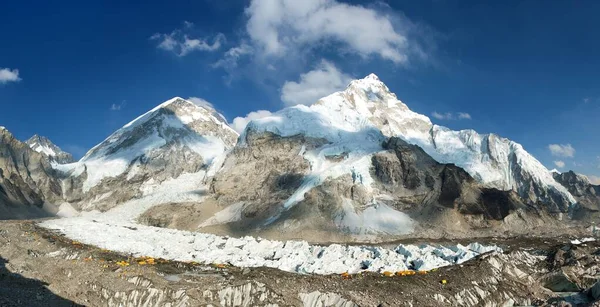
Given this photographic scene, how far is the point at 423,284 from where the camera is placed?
3559 cm

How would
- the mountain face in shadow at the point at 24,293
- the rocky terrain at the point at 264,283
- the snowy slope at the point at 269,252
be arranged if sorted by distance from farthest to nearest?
the snowy slope at the point at 269,252 < the rocky terrain at the point at 264,283 < the mountain face in shadow at the point at 24,293

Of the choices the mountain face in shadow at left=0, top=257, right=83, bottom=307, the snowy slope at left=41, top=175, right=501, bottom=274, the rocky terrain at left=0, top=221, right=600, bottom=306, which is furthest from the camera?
the snowy slope at left=41, top=175, right=501, bottom=274

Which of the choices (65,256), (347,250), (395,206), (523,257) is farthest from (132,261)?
(395,206)

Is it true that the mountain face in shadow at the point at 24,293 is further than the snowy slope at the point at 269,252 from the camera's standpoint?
No

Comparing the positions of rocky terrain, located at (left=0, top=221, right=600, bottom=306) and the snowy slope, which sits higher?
the snowy slope

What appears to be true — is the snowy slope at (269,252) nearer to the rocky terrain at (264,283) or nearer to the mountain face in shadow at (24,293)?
the rocky terrain at (264,283)

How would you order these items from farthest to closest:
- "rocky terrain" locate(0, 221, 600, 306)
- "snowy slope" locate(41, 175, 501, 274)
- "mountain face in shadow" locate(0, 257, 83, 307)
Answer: "snowy slope" locate(41, 175, 501, 274)
"rocky terrain" locate(0, 221, 600, 306)
"mountain face in shadow" locate(0, 257, 83, 307)

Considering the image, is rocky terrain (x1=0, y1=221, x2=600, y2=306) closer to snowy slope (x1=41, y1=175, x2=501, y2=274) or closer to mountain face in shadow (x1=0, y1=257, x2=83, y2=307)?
mountain face in shadow (x1=0, y1=257, x2=83, y2=307)

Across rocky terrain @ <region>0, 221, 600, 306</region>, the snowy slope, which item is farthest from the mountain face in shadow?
the snowy slope

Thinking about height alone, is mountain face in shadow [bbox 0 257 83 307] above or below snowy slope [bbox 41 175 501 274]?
below

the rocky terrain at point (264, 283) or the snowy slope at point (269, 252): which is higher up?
the snowy slope at point (269, 252)

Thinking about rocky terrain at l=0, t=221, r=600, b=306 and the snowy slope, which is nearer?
rocky terrain at l=0, t=221, r=600, b=306

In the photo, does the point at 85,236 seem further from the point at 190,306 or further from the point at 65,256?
the point at 190,306

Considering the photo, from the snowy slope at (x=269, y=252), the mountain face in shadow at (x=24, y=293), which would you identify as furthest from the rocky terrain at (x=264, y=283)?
the snowy slope at (x=269, y=252)
